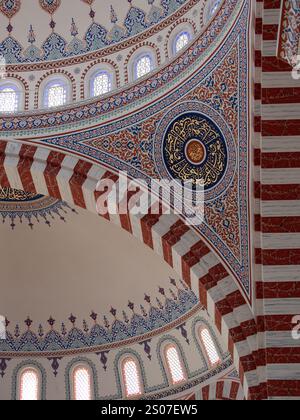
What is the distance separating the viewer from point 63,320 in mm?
12734

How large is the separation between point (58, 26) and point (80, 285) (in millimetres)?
4473

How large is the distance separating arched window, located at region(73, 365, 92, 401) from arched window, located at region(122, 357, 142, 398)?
0.60m

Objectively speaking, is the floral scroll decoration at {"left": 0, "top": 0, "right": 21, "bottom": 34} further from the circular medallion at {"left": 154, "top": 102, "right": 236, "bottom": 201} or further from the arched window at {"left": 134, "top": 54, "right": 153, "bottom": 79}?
the circular medallion at {"left": 154, "top": 102, "right": 236, "bottom": 201}

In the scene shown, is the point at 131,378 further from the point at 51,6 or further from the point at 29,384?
the point at 51,6

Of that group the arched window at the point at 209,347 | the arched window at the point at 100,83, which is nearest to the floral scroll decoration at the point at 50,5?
the arched window at the point at 100,83

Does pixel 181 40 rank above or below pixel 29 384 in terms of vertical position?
above

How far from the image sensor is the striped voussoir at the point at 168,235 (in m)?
7.96

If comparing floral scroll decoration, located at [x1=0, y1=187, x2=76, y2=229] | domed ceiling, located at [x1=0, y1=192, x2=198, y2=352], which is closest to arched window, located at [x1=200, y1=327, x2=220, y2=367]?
domed ceiling, located at [x1=0, y1=192, x2=198, y2=352]

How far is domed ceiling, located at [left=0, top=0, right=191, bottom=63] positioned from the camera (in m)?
10.1

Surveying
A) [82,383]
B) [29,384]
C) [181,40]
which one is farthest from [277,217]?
[29,384]

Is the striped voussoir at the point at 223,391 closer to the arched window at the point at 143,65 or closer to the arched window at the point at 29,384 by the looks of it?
the arched window at the point at 29,384

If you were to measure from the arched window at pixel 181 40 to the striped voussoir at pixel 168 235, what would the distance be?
1.89 m

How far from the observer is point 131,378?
12.2 meters

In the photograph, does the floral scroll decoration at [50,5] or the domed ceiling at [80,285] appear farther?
the domed ceiling at [80,285]
